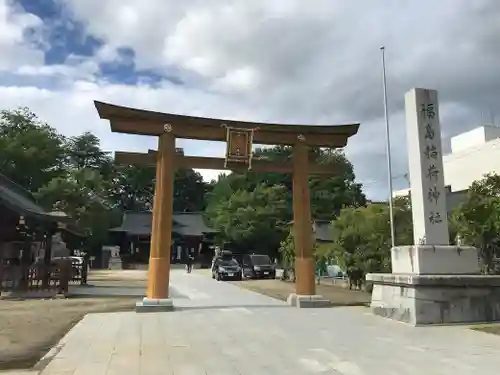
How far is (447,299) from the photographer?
1112cm

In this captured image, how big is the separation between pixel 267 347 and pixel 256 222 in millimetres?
34847

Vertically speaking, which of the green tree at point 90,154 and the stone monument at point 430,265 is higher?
the green tree at point 90,154

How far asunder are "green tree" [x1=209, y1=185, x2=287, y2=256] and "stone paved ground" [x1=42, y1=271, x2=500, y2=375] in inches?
1176

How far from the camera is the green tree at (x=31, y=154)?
4816 centimetres

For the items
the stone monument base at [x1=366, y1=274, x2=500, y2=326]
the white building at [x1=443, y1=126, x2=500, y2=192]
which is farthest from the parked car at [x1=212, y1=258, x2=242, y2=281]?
the stone monument base at [x1=366, y1=274, x2=500, y2=326]

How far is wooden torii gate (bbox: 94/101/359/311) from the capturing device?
568 inches

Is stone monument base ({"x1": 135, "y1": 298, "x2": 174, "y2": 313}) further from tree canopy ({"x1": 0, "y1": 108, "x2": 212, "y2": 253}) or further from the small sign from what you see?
tree canopy ({"x1": 0, "y1": 108, "x2": 212, "y2": 253})

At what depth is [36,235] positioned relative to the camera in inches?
936

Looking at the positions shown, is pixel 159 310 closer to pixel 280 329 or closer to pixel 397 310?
pixel 280 329

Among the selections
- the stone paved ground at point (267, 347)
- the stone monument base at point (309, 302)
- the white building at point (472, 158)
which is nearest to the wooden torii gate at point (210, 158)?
the stone monument base at point (309, 302)

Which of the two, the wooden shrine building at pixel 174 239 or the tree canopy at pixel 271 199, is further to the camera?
the wooden shrine building at pixel 174 239

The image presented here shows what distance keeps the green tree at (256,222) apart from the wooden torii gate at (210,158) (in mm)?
24838

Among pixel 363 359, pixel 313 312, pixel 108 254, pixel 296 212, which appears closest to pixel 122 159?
pixel 296 212

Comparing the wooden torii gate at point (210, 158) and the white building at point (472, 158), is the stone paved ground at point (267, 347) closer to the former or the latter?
the wooden torii gate at point (210, 158)
